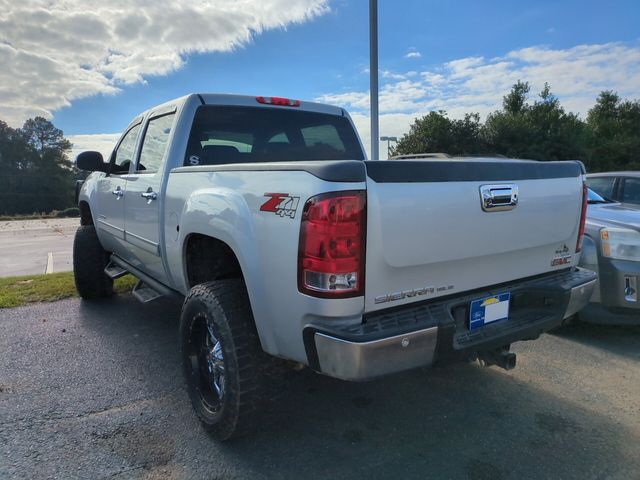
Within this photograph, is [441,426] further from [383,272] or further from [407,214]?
[407,214]

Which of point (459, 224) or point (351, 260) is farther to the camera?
point (459, 224)

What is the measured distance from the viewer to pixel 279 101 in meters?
3.90

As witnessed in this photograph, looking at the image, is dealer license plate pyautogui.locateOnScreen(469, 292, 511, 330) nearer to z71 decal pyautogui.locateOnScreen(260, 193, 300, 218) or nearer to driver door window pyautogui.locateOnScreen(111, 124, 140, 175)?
z71 decal pyautogui.locateOnScreen(260, 193, 300, 218)

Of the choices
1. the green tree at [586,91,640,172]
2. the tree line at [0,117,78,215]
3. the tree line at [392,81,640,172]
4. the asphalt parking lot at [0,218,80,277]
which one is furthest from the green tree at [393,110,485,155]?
the tree line at [0,117,78,215]

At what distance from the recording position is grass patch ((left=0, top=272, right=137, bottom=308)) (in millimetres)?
5520

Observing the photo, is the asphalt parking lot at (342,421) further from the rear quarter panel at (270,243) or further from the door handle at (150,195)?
the door handle at (150,195)

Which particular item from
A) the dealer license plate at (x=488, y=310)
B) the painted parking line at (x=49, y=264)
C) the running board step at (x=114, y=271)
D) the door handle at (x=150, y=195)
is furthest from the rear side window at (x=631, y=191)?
the painted parking line at (x=49, y=264)

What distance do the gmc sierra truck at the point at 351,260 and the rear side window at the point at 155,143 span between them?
0.38 ft

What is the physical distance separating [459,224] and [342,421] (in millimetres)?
1393

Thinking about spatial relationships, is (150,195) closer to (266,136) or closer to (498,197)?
(266,136)

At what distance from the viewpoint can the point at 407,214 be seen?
6.68ft

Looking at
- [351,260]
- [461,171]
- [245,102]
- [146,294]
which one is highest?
[245,102]

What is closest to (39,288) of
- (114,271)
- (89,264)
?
(89,264)

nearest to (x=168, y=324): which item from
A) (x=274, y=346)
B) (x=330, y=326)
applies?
(x=274, y=346)
